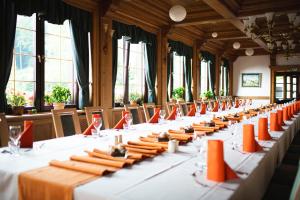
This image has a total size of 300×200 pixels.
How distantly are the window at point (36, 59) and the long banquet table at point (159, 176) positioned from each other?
2.58 m

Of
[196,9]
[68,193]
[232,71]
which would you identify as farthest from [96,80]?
[232,71]

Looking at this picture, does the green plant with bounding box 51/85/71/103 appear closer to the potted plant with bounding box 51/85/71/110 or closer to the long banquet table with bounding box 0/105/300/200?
the potted plant with bounding box 51/85/71/110

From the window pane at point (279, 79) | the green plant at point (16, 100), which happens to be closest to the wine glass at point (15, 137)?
the green plant at point (16, 100)

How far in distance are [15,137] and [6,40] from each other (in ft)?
8.59

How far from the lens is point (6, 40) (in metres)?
3.93

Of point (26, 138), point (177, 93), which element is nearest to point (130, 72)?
point (177, 93)

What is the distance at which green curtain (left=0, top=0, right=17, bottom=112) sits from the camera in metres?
3.88

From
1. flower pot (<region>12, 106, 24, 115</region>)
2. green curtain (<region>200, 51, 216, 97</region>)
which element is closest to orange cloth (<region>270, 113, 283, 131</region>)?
flower pot (<region>12, 106, 24, 115</region>)

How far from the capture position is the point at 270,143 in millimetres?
2307

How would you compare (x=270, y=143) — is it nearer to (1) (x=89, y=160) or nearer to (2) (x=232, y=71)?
(1) (x=89, y=160)

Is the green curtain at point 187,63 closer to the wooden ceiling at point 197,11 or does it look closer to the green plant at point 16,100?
the wooden ceiling at point 197,11

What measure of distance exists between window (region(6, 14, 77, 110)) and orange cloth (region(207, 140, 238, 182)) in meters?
3.71

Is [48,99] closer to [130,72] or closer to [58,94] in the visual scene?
[58,94]

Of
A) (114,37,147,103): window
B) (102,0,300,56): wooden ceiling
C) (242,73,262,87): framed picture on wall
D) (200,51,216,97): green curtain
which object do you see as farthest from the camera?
(242,73,262,87): framed picture on wall
